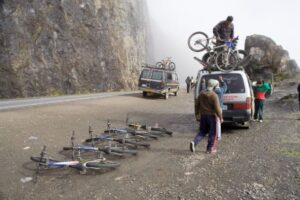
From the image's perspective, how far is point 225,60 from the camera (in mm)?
13312

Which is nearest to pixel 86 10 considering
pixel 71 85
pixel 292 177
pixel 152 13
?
pixel 71 85

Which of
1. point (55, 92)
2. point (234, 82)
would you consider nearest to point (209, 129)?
point (234, 82)

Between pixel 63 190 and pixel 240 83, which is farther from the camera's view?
pixel 240 83

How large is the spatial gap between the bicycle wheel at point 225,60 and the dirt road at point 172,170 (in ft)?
8.20

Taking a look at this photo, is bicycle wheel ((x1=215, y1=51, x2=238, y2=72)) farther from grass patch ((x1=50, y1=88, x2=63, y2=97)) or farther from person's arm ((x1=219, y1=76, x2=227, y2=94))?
grass patch ((x1=50, y1=88, x2=63, y2=97))

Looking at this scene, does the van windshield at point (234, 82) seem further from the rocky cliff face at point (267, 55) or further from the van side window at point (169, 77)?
the rocky cliff face at point (267, 55)

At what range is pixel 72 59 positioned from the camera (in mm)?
37312

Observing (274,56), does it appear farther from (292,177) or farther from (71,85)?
(292,177)

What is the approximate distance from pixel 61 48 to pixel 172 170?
32.3 metres

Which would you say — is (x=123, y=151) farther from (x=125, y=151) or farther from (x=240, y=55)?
(x=240, y=55)

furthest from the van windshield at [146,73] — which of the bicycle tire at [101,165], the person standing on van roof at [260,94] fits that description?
the bicycle tire at [101,165]

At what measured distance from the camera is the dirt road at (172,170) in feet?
18.9

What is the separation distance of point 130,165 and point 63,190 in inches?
72.4

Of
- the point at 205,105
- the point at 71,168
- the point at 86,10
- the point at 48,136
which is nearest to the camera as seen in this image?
the point at 71,168
